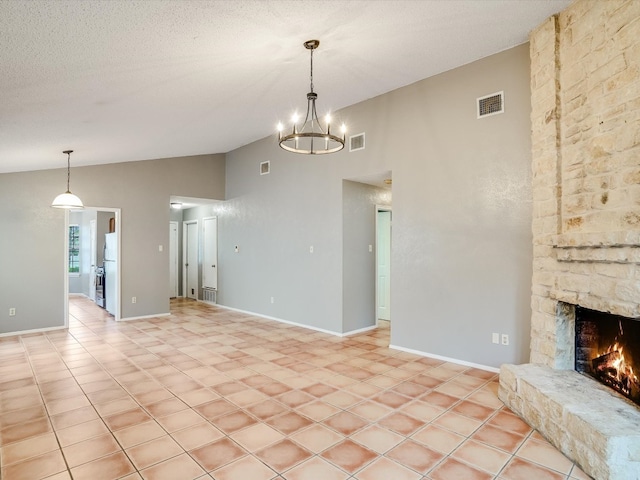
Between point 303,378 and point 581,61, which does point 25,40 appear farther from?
point 581,61

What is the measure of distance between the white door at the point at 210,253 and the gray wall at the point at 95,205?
3.16ft

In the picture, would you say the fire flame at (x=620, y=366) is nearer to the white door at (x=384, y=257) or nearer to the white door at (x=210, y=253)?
the white door at (x=384, y=257)

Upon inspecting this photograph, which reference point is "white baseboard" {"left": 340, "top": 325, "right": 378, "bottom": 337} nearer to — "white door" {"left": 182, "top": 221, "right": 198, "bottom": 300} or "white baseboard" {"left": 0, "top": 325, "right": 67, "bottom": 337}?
"white baseboard" {"left": 0, "top": 325, "right": 67, "bottom": 337}

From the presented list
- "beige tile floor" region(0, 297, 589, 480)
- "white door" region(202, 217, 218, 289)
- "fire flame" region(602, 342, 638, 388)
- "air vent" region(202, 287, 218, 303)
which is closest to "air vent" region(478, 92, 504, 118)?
"fire flame" region(602, 342, 638, 388)

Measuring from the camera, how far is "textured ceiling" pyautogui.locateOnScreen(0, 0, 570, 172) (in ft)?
7.64

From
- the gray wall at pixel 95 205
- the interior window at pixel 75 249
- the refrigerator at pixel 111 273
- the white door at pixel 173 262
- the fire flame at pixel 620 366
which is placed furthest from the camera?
the interior window at pixel 75 249

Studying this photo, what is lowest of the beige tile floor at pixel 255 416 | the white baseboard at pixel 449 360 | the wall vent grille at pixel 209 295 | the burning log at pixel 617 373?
the beige tile floor at pixel 255 416

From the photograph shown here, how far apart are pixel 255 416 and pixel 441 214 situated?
3.06 meters

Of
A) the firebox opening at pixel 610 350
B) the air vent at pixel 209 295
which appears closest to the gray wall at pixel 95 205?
the air vent at pixel 209 295

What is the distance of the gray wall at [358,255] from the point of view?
18.6ft

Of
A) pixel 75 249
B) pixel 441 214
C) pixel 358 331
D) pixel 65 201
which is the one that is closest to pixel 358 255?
pixel 358 331

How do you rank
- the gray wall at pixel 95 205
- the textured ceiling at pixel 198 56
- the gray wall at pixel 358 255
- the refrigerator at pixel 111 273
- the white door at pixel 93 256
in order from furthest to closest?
the white door at pixel 93 256, the refrigerator at pixel 111 273, the gray wall at pixel 95 205, the gray wall at pixel 358 255, the textured ceiling at pixel 198 56

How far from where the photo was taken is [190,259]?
959 cm

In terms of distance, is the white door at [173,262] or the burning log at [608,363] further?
the white door at [173,262]
